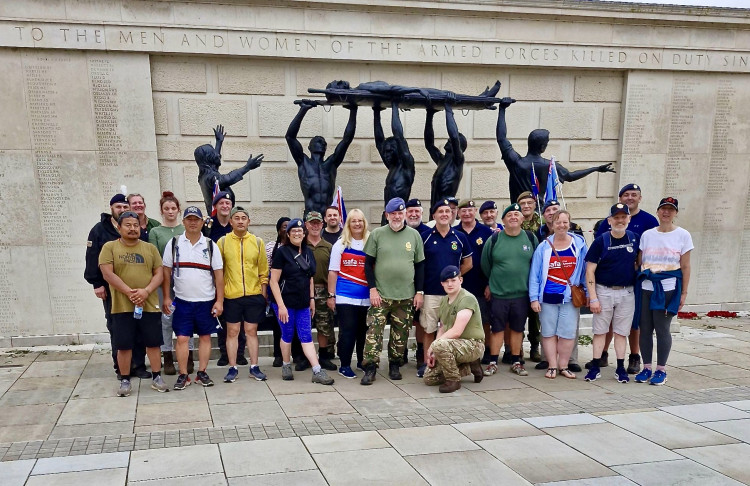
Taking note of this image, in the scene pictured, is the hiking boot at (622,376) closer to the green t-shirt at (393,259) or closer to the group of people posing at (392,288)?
the group of people posing at (392,288)

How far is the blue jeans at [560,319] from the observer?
17.1 feet

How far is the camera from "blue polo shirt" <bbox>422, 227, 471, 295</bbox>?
16.9ft

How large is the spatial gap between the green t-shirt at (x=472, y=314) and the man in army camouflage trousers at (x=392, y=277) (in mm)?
334

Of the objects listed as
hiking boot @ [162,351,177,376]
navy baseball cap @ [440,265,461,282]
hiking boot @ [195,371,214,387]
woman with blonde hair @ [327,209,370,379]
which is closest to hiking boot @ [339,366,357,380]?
woman with blonde hair @ [327,209,370,379]

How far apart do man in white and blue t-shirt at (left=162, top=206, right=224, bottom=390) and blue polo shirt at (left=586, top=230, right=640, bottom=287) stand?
151 inches

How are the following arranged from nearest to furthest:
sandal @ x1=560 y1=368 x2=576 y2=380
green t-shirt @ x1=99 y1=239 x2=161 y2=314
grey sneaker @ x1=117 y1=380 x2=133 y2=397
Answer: green t-shirt @ x1=99 y1=239 x2=161 y2=314 → grey sneaker @ x1=117 y1=380 x2=133 y2=397 → sandal @ x1=560 y1=368 x2=576 y2=380

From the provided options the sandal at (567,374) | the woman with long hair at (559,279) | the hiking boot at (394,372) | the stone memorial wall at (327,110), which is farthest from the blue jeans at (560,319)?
the stone memorial wall at (327,110)

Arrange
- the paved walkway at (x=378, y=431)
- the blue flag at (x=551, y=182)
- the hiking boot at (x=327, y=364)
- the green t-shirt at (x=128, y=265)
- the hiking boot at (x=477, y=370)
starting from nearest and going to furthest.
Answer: the paved walkway at (x=378, y=431) → the green t-shirt at (x=128, y=265) → the hiking boot at (x=477, y=370) → the hiking boot at (x=327, y=364) → the blue flag at (x=551, y=182)

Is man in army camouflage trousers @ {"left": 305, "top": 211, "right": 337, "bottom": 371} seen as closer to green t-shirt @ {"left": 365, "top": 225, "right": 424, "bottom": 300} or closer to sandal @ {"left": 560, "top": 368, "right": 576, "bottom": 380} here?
green t-shirt @ {"left": 365, "top": 225, "right": 424, "bottom": 300}

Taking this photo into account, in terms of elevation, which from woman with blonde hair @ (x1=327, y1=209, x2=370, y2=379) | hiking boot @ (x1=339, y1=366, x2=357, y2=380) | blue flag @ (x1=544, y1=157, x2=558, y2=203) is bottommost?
hiking boot @ (x1=339, y1=366, x2=357, y2=380)

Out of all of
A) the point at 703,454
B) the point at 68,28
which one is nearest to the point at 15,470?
the point at 703,454

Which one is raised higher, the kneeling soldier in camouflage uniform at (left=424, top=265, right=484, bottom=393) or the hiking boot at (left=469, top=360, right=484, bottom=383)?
the kneeling soldier in camouflage uniform at (left=424, top=265, right=484, bottom=393)

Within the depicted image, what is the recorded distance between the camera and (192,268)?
15.7 feet

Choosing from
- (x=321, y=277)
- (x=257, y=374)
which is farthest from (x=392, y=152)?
(x=257, y=374)
